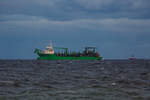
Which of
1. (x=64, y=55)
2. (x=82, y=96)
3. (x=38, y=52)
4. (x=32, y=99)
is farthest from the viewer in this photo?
(x=64, y=55)

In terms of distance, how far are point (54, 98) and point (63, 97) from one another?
0.35 m

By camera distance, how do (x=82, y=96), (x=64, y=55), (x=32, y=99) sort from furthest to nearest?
(x=64, y=55), (x=82, y=96), (x=32, y=99)

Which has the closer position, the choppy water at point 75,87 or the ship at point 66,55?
the choppy water at point 75,87

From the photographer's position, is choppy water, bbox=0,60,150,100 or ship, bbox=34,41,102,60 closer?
choppy water, bbox=0,60,150,100

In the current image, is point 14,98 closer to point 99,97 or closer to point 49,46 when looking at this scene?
point 99,97

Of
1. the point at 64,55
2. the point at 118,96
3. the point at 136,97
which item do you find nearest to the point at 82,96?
the point at 118,96

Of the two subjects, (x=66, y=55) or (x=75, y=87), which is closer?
(x=75, y=87)

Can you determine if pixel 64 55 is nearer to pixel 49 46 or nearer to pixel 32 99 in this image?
pixel 49 46

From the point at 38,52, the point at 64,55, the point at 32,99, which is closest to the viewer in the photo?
the point at 32,99

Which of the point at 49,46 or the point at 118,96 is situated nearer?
the point at 118,96

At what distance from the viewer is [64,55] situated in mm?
111000

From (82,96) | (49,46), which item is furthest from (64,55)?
(82,96)

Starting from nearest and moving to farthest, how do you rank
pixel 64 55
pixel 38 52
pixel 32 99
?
pixel 32 99
pixel 38 52
pixel 64 55

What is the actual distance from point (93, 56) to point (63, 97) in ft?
355
